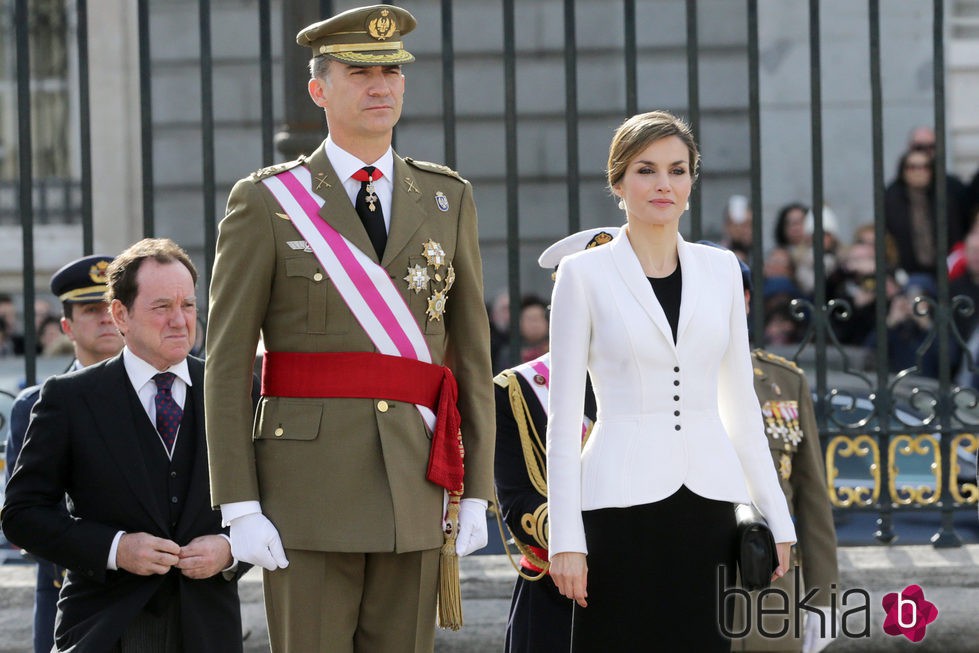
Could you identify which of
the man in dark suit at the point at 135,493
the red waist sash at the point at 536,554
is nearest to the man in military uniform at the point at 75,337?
the man in dark suit at the point at 135,493

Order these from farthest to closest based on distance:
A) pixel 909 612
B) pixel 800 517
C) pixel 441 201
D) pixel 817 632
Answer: pixel 909 612
pixel 800 517
pixel 817 632
pixel 441 201

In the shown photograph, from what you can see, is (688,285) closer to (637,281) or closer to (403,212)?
(637,281)

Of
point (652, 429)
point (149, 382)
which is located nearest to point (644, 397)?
point (652, 429)

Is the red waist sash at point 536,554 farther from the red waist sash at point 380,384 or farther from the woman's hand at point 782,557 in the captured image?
the woman's hand at point 782,557

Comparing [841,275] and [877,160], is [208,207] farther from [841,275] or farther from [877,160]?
[841,275]

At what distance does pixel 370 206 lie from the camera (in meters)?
3.71

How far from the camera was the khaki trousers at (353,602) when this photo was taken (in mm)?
3531

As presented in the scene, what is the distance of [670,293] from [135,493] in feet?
4.34

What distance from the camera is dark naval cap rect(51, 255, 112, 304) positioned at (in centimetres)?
485

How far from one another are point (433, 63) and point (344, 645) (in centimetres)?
899

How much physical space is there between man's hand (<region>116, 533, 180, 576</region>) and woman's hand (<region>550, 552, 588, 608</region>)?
0.94 m

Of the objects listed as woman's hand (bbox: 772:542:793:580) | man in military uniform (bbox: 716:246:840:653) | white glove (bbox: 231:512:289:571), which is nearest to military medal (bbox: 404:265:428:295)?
white glove (bbox: 231:512:289:571)

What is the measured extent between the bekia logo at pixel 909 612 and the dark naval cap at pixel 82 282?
2723 mm

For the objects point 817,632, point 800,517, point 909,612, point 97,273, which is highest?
point 97,273
